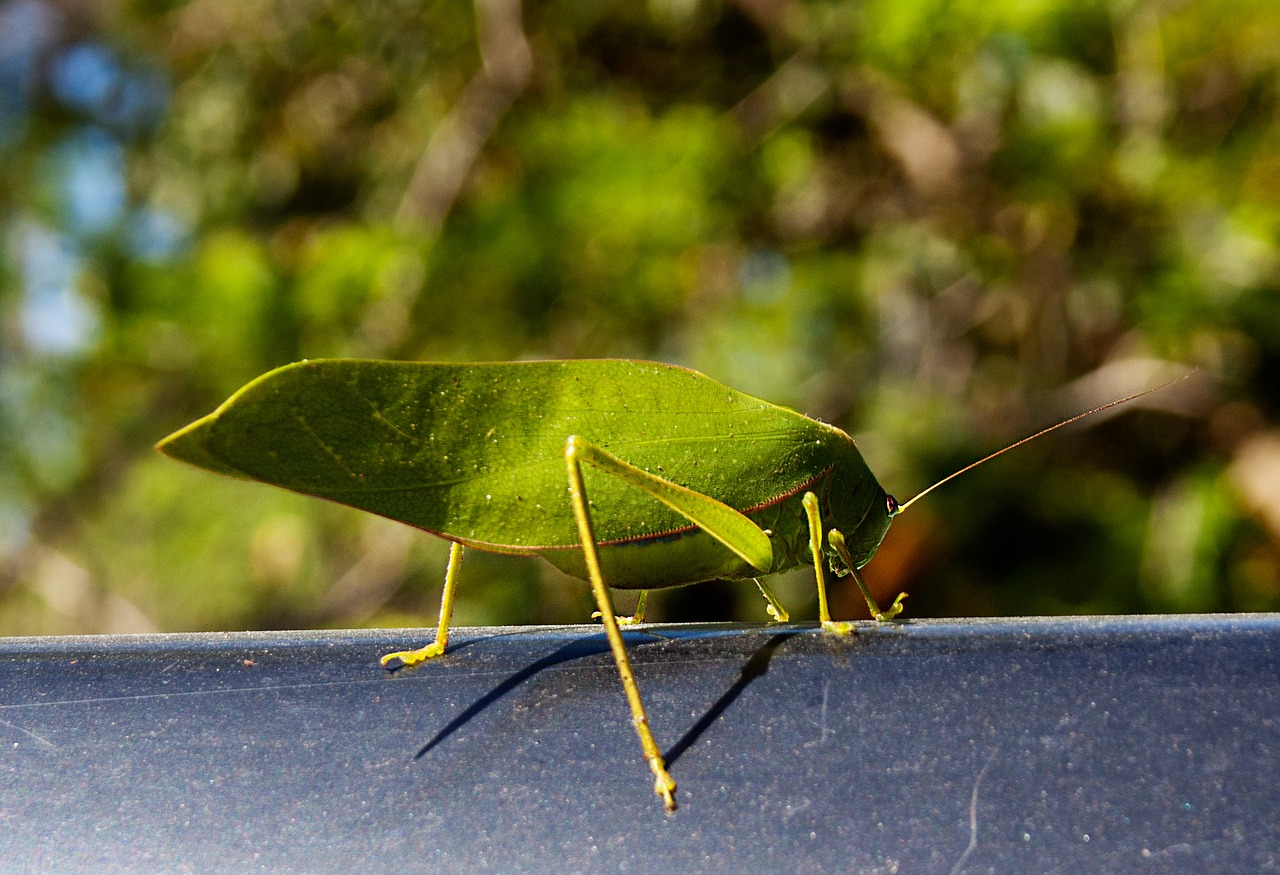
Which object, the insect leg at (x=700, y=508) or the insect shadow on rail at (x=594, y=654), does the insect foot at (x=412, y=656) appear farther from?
the insect leg at (x=700, y=508)

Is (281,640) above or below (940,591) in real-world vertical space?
above

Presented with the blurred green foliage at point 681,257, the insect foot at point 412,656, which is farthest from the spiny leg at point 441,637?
the blurred green foliage at point 681,257

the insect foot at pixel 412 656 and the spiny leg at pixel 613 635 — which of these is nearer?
the spiny leg at pixel 613 635

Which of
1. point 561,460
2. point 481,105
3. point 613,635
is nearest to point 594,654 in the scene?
point 613,635

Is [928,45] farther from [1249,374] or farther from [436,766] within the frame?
[436,766]

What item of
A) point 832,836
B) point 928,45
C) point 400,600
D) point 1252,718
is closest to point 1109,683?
point 1252,718

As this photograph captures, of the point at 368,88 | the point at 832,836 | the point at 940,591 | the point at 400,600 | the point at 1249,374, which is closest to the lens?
the point at 832,836

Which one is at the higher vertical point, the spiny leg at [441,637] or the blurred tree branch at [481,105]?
the blurred tree branch at [481,105]

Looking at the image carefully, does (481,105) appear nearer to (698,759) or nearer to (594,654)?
(594,654)
